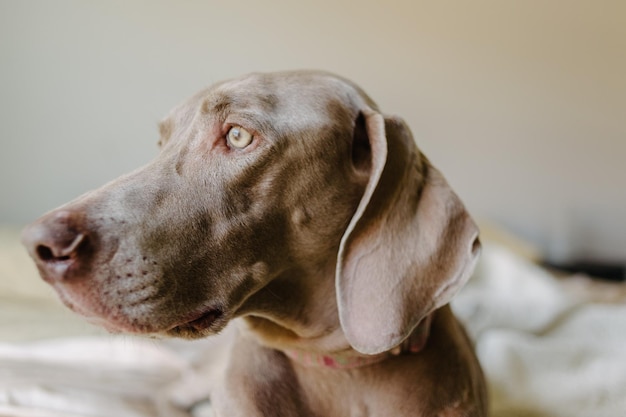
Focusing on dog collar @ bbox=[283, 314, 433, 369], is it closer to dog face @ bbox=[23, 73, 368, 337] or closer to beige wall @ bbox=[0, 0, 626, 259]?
dog face @ bbox=[23, 73, 368, 337]

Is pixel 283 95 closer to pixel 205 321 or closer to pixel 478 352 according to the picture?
pixel 205 321

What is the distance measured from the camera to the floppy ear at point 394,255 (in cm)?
107

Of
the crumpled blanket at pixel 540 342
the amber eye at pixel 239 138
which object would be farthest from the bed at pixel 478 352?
the amber eye at pixel 239 138

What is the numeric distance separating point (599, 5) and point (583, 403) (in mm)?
2447

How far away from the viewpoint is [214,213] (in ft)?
3.26

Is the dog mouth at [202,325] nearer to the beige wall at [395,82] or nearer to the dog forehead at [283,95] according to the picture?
the dog forehead at [283,95]

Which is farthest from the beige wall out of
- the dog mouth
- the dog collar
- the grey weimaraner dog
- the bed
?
the dog mouth

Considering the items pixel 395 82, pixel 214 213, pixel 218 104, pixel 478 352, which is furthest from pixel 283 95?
pixel 395 82

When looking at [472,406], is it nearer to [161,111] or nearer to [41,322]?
[41,322]

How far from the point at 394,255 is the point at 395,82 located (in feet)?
8.06

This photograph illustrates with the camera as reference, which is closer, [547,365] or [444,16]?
[547,365]

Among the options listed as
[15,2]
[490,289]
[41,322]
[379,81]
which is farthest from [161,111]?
[490,289]

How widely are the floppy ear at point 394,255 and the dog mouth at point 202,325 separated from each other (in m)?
0.22

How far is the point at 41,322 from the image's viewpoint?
2.05 m
